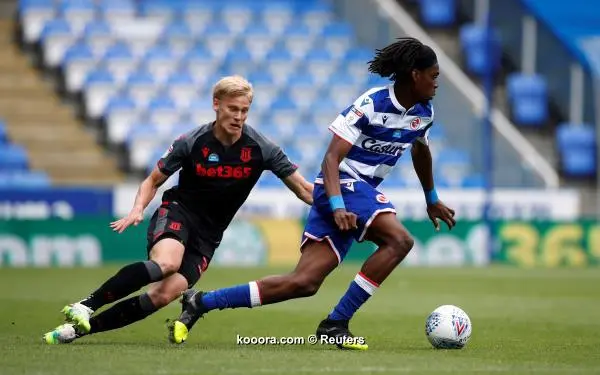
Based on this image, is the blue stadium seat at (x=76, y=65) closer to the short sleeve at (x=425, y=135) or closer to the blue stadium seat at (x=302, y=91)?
the blue stadium seat at (x=302, y=91)

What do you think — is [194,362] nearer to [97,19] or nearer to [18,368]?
[18,368]

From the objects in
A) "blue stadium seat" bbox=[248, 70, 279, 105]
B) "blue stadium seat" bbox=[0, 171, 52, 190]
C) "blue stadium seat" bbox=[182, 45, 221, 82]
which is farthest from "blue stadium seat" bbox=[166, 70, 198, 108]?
"blue stadium seat" bbox=[0, 171, 52, 190]

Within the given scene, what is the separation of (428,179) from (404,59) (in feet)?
3.93

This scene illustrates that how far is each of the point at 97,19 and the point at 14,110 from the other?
359cm

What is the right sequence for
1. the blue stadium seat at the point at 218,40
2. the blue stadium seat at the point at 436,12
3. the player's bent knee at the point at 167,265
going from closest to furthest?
the player's bent knee at the point at 167,265 → the blue stadium seat at the point at 218,40 → the blue stadium seat at the point at 436,12

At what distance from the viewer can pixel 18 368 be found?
7.69 metres

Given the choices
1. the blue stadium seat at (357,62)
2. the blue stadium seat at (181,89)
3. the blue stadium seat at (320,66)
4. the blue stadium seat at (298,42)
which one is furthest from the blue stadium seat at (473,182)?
the blue stadium seat at (181,89)

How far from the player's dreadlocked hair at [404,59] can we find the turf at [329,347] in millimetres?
2036

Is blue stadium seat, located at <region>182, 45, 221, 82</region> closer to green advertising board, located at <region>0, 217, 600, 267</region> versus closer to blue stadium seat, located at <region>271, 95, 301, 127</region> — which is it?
blue stadium seat, located at <region>271, 95, 301, 127</region>

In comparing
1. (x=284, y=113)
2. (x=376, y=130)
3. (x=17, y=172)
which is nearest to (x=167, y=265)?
(x=376, y=130)

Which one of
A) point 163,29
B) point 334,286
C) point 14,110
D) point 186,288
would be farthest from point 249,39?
point 186,288

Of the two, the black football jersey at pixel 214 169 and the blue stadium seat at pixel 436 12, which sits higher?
the blue stadium seat at pixel 436 12

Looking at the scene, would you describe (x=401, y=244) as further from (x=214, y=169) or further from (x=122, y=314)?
(x=122, y=314)

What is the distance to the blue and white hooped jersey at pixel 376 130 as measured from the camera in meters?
9.26
